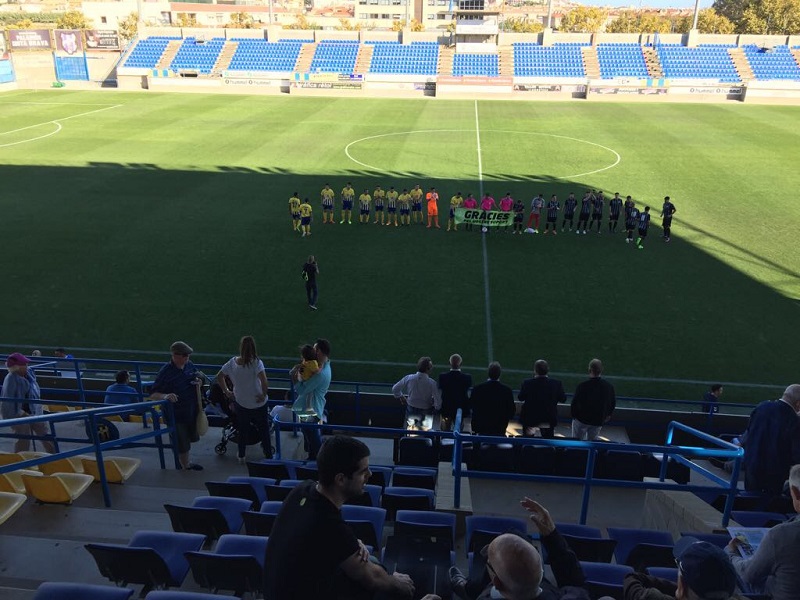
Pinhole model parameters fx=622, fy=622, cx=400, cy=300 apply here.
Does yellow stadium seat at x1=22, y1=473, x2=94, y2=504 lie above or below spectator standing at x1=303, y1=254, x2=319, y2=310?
above

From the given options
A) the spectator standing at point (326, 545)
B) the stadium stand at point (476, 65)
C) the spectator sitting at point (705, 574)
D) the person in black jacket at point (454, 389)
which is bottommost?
the person in black jacket at point (454, 389)

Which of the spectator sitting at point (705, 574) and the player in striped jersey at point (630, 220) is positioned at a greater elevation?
the spectator sitting at point (705, 574)

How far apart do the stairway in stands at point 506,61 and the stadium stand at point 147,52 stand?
1311 inches

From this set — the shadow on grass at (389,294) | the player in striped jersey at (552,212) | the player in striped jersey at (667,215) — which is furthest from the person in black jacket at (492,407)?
the player in striped jersey at (667,215)

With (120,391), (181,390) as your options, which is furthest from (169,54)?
(181,390)

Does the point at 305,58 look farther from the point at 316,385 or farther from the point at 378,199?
the point at 316,385

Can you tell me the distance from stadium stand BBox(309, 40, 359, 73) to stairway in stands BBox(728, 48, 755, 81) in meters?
35.0

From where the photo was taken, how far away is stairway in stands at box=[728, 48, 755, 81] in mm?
54547

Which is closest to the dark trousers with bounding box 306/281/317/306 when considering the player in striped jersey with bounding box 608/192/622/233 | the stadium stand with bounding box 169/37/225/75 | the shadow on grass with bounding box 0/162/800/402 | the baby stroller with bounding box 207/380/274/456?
the shadow on grass with bounding box 0/162/800/402

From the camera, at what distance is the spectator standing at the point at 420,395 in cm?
929

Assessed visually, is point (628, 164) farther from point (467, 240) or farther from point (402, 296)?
point (402, 296)

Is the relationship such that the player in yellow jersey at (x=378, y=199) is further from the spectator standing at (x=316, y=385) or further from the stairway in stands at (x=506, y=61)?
the stairway in stands at (x=506, y=61)

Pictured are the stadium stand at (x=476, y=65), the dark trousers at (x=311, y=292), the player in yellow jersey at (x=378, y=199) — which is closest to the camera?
the dark trousers at (x=311, y=292)

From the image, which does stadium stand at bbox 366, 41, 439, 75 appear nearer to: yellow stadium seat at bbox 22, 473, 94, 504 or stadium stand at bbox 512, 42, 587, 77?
stadium stand at bbox 512, 42, 587, 77
